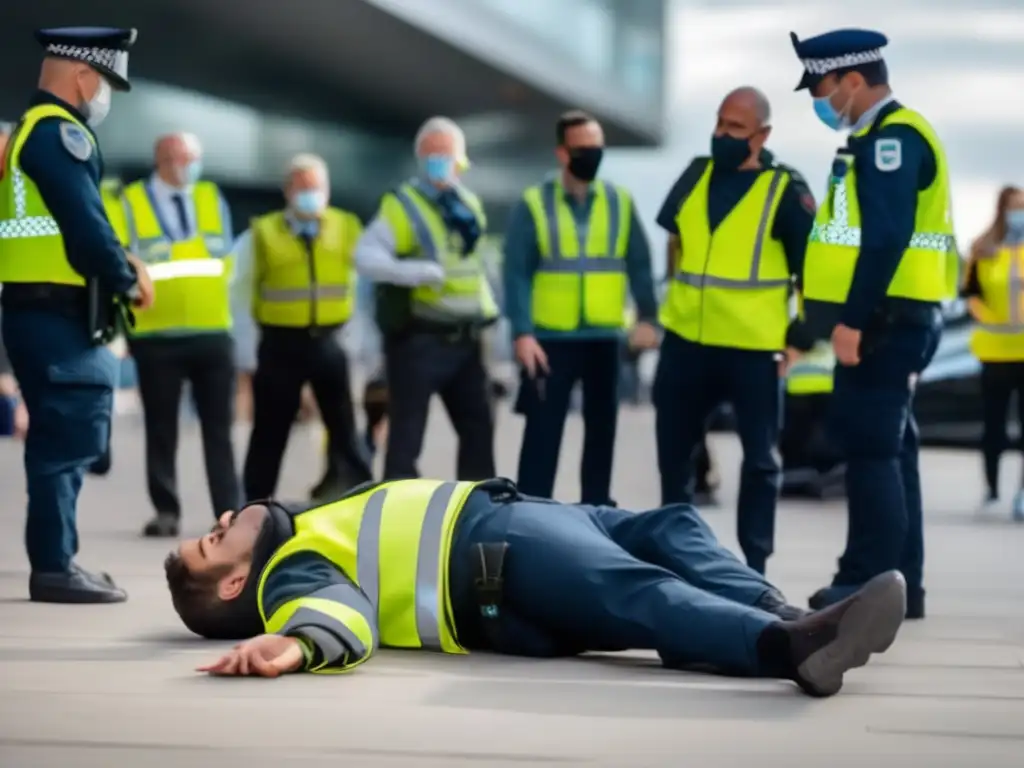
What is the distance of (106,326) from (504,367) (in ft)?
107

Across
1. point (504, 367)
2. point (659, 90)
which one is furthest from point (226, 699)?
→ point (659, 90)

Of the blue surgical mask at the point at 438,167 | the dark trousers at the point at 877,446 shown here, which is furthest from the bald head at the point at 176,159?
the dark trousers at the point at 877,446

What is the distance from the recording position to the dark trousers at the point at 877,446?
7.32m

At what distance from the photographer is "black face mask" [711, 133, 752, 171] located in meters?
8.02

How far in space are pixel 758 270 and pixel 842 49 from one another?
99 centimetres

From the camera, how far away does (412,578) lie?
5.89 m

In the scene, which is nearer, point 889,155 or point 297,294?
point 889,155

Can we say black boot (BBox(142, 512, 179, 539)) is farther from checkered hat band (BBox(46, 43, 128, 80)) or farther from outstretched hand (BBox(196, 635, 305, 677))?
outstretched hand (BBox(196, 635, 305, 677))

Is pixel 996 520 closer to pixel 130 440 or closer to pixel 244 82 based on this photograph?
A: pixel 130 440

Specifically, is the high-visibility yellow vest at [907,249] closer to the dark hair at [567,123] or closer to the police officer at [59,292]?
the police officer at [59,292]

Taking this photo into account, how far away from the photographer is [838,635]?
533 centimetres

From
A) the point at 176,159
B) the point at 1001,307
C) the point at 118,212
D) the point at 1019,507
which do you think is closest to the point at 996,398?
the point at 1001,307

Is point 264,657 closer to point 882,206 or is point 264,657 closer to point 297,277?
point 882,206

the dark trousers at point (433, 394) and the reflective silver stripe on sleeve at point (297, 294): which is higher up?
the reflective silver stripe on sleeve at point (297, 294)
